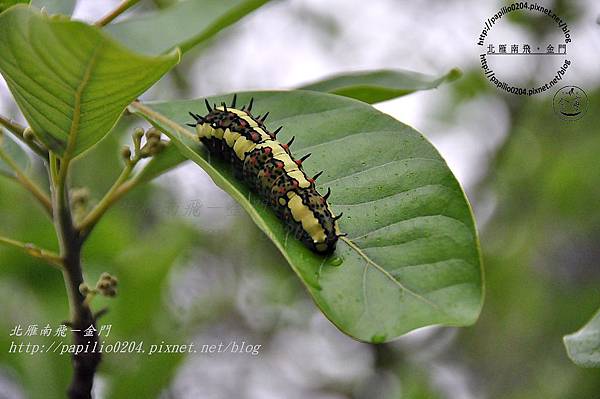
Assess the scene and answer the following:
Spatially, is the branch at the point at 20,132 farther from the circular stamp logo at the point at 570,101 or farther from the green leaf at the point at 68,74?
the circular stamp logo at the point at 570,101

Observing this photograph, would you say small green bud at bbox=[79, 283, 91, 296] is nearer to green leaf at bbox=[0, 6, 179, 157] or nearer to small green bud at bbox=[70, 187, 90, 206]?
green leaf at bbox=[0, 6, 179, 157]

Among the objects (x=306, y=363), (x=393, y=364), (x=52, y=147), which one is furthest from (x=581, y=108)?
(x=52, y=147)

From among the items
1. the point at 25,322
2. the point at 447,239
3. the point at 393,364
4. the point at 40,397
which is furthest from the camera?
the point at 393,364

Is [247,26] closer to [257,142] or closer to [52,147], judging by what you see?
[257,142]

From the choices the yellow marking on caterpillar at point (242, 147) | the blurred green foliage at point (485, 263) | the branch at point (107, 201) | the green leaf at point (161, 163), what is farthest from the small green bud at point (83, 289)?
the blurred green foliage at point (485, 263)

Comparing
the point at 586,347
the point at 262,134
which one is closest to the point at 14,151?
the point at 262,134

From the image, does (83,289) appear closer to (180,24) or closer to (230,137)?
(230,137)
